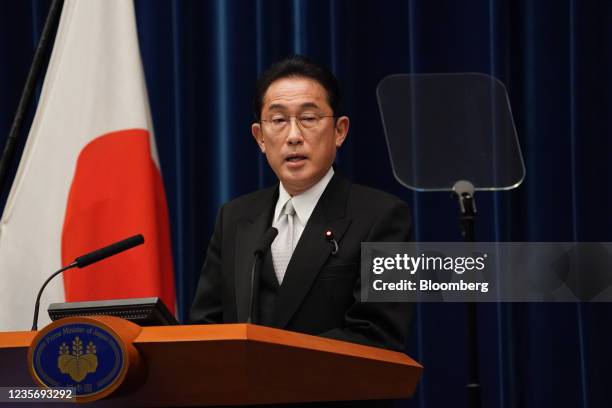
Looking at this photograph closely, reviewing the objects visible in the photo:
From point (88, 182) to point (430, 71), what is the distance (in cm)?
115

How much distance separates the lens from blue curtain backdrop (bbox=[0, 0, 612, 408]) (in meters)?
2.71

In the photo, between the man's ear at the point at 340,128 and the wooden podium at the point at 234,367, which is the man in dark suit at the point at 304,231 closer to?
the man's ear at the point at 340,128

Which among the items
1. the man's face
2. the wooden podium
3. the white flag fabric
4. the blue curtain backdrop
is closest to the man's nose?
the man's face

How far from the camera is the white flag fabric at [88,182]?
2488mm

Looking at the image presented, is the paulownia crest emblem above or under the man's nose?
under

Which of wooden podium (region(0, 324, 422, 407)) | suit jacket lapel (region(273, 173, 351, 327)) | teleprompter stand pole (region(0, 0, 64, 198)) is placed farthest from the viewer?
teleprompter stand pole (region(0, 0, 64, 198))

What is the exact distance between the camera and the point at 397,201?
187 centimetres

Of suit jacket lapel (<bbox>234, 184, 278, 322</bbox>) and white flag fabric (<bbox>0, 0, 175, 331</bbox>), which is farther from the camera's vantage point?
white flag fabric (<bbox>0, 0, 175, 331</bbox>)

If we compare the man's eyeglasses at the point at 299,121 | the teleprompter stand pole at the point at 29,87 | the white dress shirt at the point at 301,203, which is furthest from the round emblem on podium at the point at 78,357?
the teleprompter stand pole at the point at 29,87

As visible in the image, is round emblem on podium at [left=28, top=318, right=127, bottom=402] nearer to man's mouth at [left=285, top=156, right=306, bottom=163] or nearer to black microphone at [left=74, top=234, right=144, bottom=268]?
black microphone at [left=74, top=234, right=144, bottom=268]

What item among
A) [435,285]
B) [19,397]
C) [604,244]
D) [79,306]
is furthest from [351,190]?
[604,244]

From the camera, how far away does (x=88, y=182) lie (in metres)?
2.54

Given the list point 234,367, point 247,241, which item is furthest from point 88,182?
point 234,367

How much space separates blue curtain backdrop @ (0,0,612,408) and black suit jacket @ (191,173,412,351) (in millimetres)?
934
